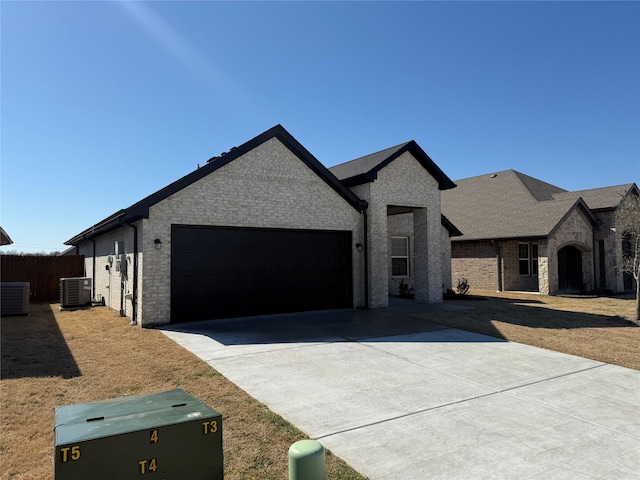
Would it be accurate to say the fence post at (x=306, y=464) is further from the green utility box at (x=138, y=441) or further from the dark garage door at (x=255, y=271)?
the dark garage door at (x=255, y=271)

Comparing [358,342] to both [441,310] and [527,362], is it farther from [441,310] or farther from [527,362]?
[441,310]

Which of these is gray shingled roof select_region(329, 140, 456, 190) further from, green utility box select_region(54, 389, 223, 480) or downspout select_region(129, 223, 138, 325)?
green utility box select_region(54, 389, 223, 480)

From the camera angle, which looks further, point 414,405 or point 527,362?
point 527,362

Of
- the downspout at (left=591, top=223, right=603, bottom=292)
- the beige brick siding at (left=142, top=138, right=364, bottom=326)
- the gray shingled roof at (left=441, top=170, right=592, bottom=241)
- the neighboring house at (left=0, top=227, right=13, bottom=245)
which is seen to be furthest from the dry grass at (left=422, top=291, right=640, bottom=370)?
the neighboring house at (left=0, top=227, right=13, bottom=245)

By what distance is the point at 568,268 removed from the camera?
2425cm

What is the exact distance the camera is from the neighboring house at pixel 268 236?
11.7 meters

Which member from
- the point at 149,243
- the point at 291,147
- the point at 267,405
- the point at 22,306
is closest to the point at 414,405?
the point at 267,405

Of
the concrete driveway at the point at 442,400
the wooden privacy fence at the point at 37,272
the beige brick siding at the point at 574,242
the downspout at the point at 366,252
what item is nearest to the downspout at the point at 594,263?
the beige brick siding at the point at 574,242

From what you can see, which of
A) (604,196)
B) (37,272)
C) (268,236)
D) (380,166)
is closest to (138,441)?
(268,236)

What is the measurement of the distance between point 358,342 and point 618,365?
16.3ft

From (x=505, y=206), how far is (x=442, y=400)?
21.4 meters

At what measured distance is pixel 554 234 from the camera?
20781 mm

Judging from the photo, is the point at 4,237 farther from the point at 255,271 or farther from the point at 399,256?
the point at 399,256

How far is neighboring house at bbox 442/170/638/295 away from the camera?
21.1 meters
